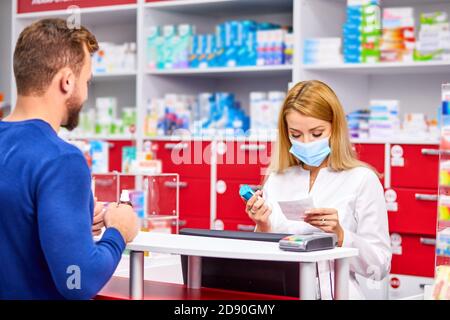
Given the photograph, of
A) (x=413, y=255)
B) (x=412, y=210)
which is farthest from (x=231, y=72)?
(x=413, y=255)

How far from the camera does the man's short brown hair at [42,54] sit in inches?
74.0

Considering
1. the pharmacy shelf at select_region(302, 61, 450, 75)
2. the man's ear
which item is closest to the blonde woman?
the man's ear

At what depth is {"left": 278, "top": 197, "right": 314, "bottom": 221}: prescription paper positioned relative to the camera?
275cm

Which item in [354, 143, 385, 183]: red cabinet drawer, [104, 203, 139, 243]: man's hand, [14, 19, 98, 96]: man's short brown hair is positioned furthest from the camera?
[354, 143, 385, 183]: red cabinet drawer

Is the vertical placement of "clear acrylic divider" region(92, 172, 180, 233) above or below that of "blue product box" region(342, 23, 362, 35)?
below

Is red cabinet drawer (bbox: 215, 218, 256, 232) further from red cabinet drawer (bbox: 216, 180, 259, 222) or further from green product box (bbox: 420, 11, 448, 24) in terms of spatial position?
green product box (bbox: 420, 11, 448, 24)

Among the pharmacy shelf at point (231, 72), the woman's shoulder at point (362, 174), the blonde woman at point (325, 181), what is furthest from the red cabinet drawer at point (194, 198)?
the woman's shoulder at point (362, 174)

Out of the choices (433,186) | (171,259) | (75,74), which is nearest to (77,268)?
(75,74)

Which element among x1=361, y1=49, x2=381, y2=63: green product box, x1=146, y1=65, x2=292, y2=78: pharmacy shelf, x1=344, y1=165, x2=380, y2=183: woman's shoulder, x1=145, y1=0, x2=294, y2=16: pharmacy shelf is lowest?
x1=344, y1=165, x2=380, y2=183: woman's shoulder

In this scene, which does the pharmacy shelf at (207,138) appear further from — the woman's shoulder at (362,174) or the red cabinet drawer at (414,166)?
the woman's shoulder at (362,174)

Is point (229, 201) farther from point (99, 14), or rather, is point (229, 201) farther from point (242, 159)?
point (99, 14)

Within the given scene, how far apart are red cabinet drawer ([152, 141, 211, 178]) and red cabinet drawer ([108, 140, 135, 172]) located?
1.11ft

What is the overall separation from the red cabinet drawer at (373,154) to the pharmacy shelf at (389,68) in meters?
0.47

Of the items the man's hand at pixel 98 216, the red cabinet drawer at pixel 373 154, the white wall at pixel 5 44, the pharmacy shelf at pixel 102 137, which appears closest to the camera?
the man's hand at pixel 98 216
